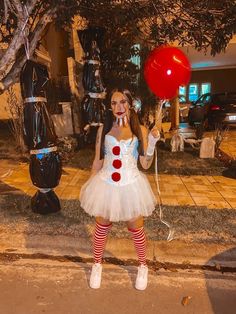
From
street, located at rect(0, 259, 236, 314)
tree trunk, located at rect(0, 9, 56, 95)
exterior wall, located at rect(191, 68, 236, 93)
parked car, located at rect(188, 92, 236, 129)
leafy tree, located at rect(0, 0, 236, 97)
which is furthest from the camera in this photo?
exterior wall, located at rect(191, 68, 236, 93)

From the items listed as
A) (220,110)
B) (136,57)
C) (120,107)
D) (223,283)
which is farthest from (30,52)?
(220,110)

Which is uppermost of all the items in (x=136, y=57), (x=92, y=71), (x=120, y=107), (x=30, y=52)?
(x=136, y=57)

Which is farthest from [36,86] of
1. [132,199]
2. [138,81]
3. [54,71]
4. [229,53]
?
[229,53]

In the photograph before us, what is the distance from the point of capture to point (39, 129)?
4.20 m

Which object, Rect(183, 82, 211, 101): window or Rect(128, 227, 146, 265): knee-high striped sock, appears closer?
Rect(128, 227, 146, 265): knee-high striped sock

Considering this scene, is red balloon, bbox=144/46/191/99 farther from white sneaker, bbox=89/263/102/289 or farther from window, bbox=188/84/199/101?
window, bbox=188/84/199/101

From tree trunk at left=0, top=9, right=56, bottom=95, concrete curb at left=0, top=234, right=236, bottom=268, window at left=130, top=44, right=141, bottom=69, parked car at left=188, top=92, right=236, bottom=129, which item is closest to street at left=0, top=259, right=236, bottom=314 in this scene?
concrete curb at left=0, top=234, right=236, bottom=268

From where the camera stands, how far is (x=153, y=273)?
3439 millimetres

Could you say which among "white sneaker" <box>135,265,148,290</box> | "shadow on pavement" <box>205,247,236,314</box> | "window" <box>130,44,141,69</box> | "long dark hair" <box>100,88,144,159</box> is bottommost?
"shadow on pavement" <box>205,247,236,314</box>

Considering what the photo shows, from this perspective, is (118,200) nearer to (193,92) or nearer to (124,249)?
(124,249)

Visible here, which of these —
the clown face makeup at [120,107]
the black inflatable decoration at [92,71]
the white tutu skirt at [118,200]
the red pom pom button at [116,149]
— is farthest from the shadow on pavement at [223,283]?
the black inflatable decoration at [92,71]

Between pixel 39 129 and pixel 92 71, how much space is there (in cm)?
244

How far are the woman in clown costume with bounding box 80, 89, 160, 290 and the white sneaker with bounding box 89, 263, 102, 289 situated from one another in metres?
0.34

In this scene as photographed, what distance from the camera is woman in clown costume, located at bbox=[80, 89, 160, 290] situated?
2967mm
